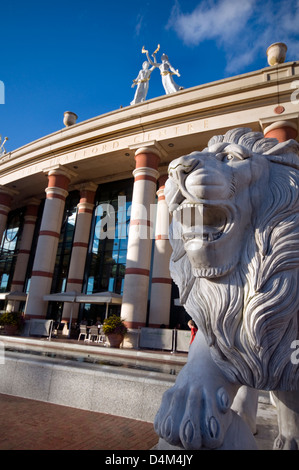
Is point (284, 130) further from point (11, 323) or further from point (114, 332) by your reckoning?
point (11, 323)

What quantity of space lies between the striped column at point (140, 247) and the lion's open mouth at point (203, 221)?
10286 mm

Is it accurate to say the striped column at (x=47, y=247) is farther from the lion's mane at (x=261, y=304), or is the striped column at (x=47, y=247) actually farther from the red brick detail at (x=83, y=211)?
the lion's mane at (x=261, y=304)

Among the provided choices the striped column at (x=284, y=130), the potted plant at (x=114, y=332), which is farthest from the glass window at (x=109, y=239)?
the striped column at (x=284, y=130)

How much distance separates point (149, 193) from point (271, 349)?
38.4 feet

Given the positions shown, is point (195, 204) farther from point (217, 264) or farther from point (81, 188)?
point (81, 188)

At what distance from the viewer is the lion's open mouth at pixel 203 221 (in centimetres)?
135

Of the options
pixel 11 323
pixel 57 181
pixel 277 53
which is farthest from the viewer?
pixel 57 181

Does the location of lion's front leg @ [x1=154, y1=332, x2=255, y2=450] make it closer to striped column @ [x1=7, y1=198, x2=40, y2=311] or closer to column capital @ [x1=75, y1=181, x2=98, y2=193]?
column capital @ [x1=75, y1=181, x2=98, y2=193]

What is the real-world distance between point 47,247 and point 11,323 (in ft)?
13.2

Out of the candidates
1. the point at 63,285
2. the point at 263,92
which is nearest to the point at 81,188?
the point at 63,285

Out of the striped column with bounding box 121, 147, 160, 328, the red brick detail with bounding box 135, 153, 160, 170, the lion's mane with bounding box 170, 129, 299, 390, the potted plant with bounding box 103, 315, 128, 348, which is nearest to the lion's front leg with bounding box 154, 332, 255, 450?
the lion's mane with bounding box 170, 129, 299, 390

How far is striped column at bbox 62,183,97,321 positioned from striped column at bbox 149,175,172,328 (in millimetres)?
5245

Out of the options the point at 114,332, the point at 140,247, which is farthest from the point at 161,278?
the point at 114,332

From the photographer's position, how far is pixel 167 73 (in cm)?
1587
